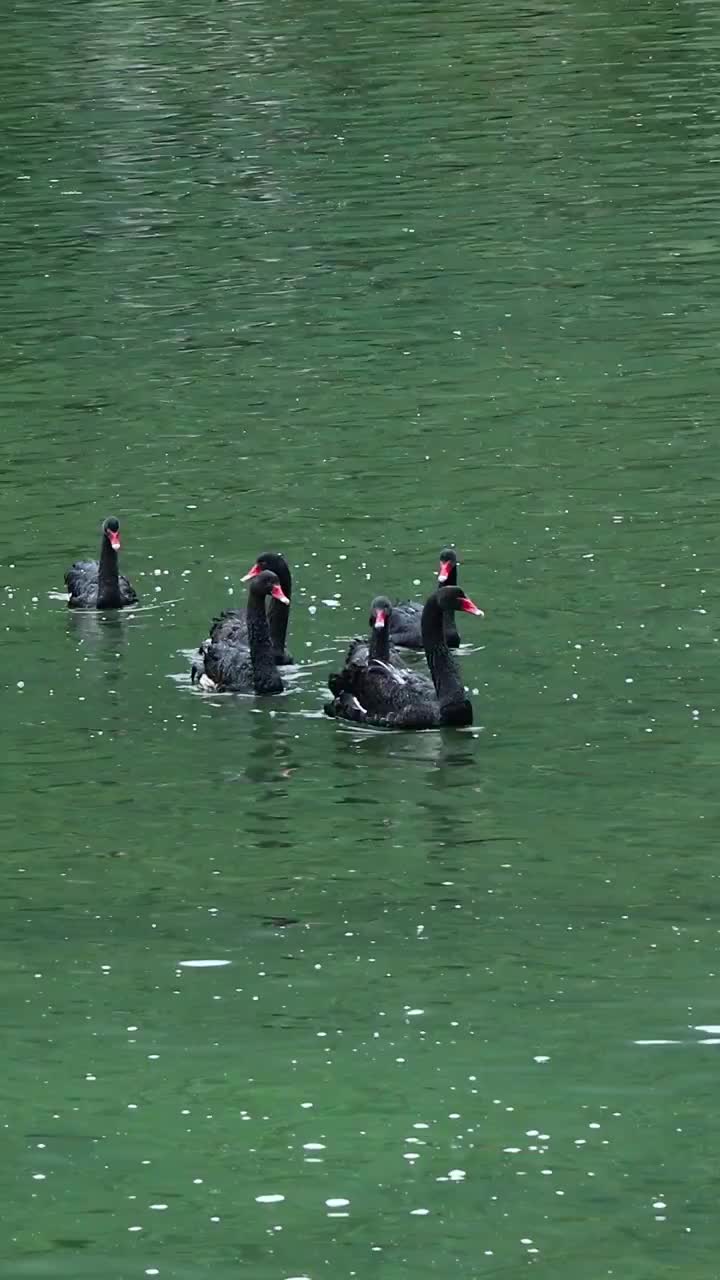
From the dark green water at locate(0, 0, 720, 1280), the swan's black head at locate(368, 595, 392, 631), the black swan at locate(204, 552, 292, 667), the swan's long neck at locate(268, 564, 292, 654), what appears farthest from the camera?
the swan's long neck at locate(268, 564, 292, 654)

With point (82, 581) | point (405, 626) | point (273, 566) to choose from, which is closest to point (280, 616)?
point (273, 566)

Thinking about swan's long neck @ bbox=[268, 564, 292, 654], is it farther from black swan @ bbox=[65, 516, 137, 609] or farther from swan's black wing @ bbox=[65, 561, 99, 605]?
swan's black wing @ bbox=[65, 561, 99, 605]

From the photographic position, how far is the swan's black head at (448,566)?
79.6 feet

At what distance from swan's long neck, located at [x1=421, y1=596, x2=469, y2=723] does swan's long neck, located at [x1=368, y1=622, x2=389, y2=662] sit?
301 mm

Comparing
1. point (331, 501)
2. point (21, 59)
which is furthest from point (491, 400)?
point (21, 59)

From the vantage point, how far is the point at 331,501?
2864 cm

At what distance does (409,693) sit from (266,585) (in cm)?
178

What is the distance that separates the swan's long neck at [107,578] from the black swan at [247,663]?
1986 millimetres

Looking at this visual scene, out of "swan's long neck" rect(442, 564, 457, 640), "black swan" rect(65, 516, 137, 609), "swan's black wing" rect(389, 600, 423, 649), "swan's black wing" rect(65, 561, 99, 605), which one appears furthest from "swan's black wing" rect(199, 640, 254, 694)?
"swan's black wing" rect(65, 561, 99, 605)

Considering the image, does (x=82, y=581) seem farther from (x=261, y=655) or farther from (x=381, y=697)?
(x=381, y=697)

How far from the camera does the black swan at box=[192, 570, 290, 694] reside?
22859mm

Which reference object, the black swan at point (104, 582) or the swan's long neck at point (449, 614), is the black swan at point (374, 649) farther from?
the black swan at point (104, 582)

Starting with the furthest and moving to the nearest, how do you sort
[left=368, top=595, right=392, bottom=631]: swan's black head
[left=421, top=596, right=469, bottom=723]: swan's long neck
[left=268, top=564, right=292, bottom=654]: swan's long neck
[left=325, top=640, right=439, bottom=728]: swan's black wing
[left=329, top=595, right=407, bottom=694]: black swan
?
[left=268, top=564, right=292, bottom=654]: swan's long neck
[left=368, top=595, right=392, bottom=631]: swan's black head
[left=329, top=595, right=407, bottom=694]: black swan
[left=325, top=640, right=439, bottom=728]: swan's black wing
[left=421, top=596, right=469, bottom=723]: swan's long neck

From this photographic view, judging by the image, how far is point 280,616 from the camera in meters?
24.0
